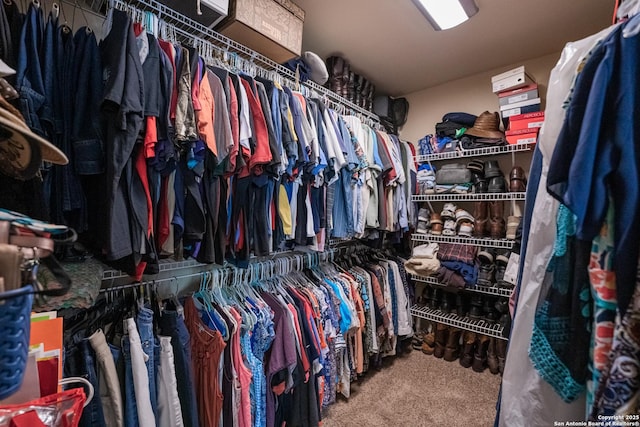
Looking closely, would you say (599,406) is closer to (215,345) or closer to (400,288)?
(215,345)

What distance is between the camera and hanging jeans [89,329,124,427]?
88 centimetres

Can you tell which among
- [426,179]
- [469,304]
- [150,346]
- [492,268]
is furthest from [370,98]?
[150,346]

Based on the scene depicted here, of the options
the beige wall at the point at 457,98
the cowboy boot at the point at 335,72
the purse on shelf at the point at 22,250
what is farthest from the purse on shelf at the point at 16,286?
the beige wall at the point at 457,98

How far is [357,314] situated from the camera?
1812 mm

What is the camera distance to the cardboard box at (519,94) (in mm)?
1999

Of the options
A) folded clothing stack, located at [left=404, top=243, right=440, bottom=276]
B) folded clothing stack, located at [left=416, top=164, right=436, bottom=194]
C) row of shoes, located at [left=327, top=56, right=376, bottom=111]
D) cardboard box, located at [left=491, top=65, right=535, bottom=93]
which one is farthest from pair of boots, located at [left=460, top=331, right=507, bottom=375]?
row of shoes, located at [left=327, top=56, right=376, bottom=111]

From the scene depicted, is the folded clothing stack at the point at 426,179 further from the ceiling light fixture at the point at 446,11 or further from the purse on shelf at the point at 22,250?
the purse on shelf at the point at 22,250

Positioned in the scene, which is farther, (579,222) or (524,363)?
(524,363)

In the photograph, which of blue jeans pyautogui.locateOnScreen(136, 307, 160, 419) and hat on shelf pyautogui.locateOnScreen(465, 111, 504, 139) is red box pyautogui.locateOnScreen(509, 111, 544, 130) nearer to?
hat on shelf pyautogui.locateOnScreen(465, 111, 504, 139)

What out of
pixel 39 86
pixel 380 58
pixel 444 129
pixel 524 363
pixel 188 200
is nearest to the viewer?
pixel 524 363

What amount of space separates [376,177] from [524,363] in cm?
145

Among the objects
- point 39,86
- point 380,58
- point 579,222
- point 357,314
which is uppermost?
point 380,58

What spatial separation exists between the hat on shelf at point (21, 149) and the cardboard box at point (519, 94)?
8.47ft

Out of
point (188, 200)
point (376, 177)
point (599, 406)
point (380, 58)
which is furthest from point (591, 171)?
point (380, 58)
